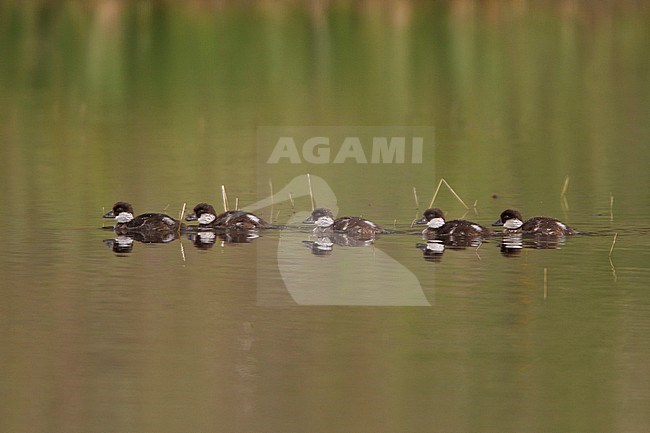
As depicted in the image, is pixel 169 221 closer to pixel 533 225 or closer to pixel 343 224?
pixel 343 224

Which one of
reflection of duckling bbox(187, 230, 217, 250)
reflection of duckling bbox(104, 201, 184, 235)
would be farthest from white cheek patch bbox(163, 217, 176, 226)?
reflection of duckling bbox(187, 230, 217, 250)

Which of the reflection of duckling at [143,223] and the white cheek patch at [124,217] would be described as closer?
the reflection of duckling at [143,223]

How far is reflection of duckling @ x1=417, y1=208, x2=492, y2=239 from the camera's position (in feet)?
36.6

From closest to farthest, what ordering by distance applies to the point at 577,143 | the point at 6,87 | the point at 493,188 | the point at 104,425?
the point at 104,425 < the point at 493,188 < the point at 577,143 < the point at 6,87

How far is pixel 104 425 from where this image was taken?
6.71 metres

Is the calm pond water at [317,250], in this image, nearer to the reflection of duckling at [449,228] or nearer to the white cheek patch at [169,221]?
the reflection of duckling at [449,228]

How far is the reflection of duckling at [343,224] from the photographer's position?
11238 millimetres

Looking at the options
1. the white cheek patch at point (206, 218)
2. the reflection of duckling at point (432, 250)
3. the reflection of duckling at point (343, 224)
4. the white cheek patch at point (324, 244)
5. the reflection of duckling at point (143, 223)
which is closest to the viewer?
the reflection of duckling at point (432, 250)

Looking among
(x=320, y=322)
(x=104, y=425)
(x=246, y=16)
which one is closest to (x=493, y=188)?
(x=320, y=322)

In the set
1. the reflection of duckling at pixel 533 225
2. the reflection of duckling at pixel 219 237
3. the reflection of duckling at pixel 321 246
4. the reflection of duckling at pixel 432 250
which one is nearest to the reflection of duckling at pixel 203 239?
the reflection of duckling at pixel 219 237

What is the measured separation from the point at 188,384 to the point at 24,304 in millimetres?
1886

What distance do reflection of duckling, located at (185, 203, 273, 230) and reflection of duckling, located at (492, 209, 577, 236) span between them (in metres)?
1.58

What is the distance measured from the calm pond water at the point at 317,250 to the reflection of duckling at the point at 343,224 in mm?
155

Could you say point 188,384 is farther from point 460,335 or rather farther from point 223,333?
point 460,335
